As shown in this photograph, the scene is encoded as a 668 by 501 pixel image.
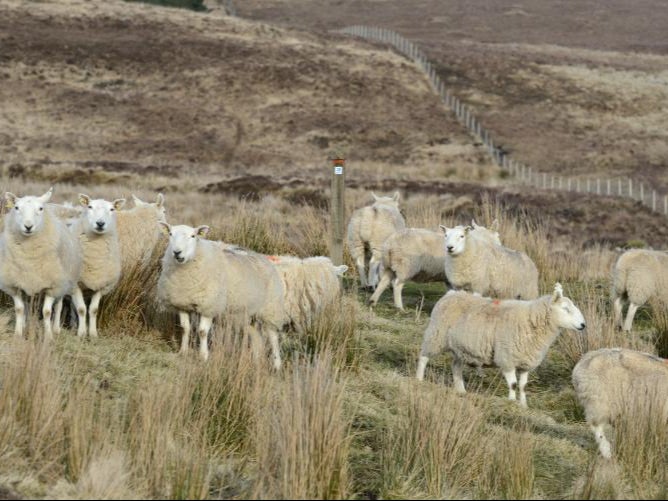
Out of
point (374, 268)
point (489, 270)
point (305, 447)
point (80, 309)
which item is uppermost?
point (305, 447)

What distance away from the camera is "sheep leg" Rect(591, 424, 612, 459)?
8.31 meters

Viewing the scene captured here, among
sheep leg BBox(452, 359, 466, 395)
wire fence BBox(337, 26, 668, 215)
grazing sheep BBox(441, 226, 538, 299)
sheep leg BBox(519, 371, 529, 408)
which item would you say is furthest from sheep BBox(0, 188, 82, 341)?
wire fence BBox(337, 26, 668, 215)

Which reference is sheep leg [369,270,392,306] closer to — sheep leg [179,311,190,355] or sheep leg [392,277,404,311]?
sheep leg [392,277,404,311]

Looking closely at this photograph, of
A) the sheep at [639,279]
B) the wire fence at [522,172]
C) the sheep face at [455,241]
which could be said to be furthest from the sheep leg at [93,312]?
the wire fence at [522,172]

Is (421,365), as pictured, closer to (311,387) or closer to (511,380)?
(511,380)

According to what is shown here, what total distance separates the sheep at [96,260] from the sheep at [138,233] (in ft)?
1.98

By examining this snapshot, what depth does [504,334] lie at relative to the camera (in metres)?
10.1

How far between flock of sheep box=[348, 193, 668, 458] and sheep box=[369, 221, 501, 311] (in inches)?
0.5

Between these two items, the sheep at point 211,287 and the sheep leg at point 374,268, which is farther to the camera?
the sheep leg at point 374,268

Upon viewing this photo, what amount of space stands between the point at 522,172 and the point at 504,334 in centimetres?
3771

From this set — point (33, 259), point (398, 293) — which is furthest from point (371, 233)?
point (33, 259)

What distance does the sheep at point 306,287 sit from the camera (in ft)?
35.4

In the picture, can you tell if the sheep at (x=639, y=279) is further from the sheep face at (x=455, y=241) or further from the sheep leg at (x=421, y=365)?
the sheep leg at (x=421, y=365)

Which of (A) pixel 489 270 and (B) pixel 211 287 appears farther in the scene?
(A) pixel 489 270
